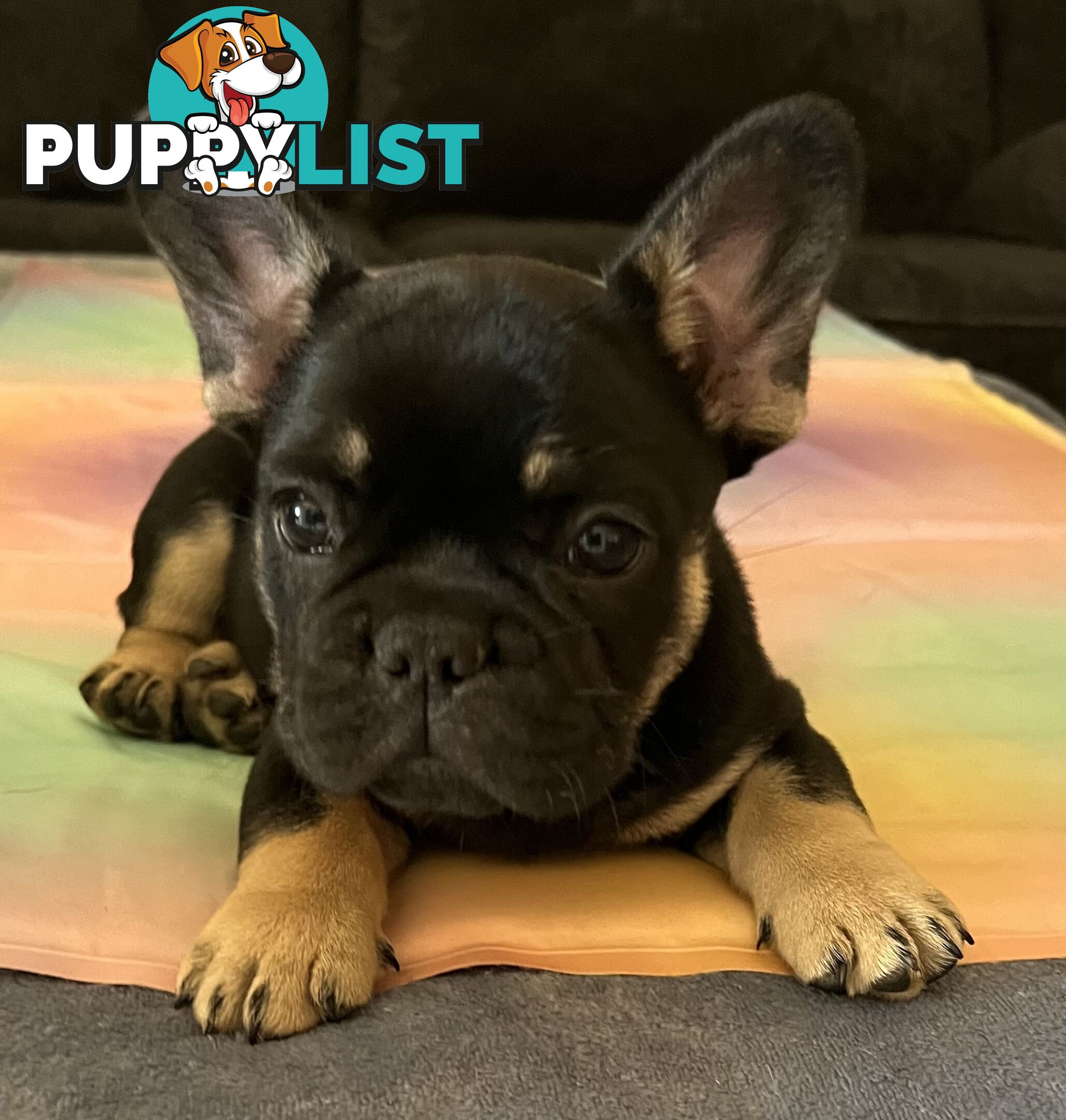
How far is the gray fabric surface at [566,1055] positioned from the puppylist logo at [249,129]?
343 centimetres

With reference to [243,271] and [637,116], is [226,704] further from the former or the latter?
[637,116]

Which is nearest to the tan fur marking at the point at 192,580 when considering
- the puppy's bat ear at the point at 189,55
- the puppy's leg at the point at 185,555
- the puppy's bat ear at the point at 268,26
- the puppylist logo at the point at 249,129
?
the puppy's leg at the point at 185,555

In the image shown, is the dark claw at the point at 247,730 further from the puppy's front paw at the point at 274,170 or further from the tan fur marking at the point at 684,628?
the puppy's front paw at the point at 274,170

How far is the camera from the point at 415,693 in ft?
4.27

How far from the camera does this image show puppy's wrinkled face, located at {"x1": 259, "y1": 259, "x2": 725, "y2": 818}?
4.33ft

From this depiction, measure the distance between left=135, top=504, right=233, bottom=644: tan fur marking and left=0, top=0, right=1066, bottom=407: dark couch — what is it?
290 cm

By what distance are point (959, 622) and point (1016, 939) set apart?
108cm

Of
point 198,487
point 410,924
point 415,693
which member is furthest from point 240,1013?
point 198,487

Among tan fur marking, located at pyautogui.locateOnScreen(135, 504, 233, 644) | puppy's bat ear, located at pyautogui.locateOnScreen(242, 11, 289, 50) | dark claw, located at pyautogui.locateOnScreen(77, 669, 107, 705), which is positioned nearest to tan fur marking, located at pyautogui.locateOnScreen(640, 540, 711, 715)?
dark claw, located at pyautogui.locateOnScreen(77, 669, 107, 705)

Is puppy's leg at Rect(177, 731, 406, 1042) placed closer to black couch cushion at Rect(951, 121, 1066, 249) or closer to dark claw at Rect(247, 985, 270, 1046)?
dark claw at Rect(247, 985, 270, 1046)

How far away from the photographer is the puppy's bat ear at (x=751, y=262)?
1537 mm

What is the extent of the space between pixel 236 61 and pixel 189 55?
21cm

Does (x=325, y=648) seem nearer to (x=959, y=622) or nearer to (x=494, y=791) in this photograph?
(x=494, y=791)

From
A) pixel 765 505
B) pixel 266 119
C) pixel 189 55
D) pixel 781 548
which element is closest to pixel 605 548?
pixel 781 548
